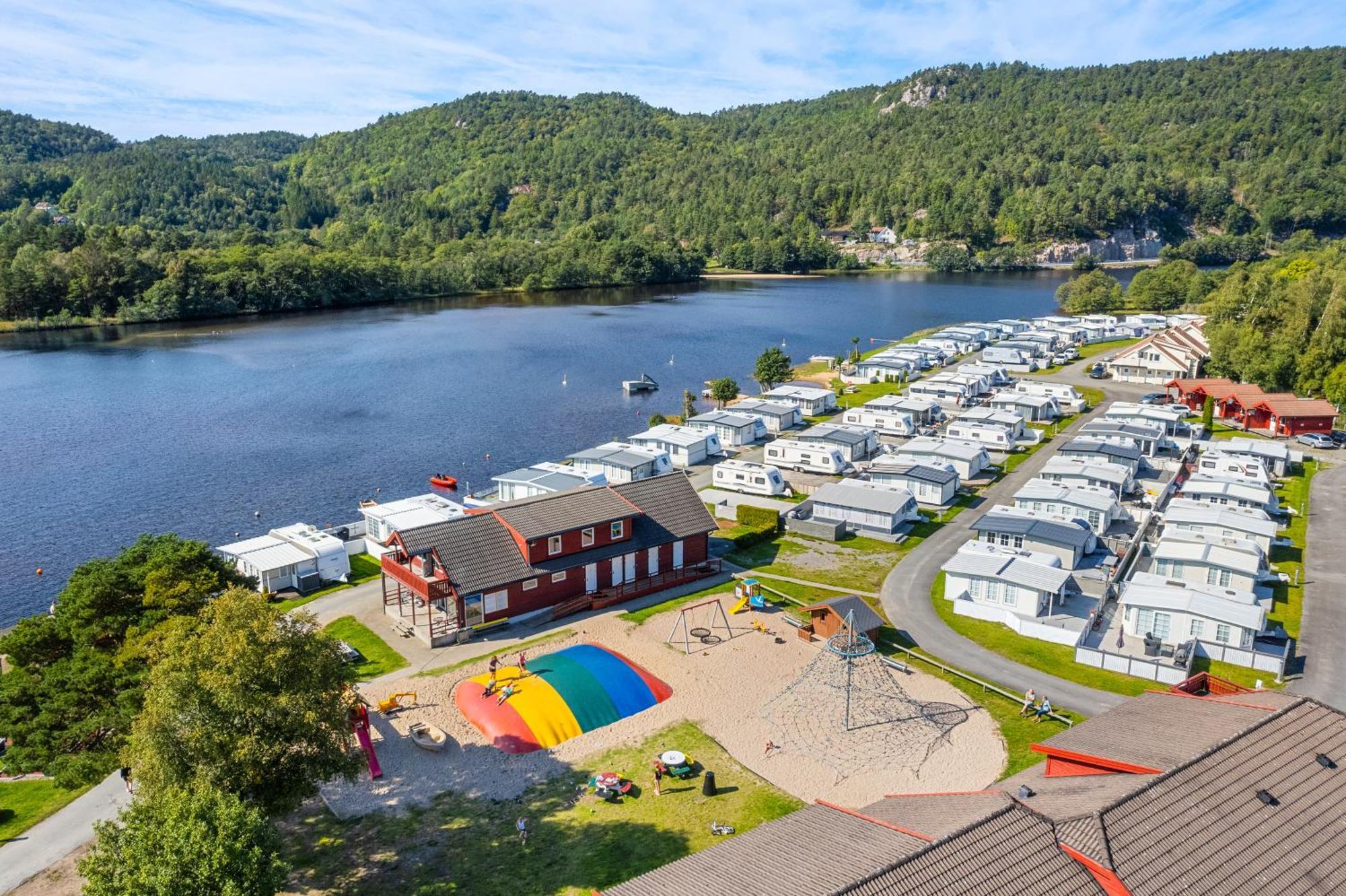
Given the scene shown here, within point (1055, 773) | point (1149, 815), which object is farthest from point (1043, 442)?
point (1149, 815)

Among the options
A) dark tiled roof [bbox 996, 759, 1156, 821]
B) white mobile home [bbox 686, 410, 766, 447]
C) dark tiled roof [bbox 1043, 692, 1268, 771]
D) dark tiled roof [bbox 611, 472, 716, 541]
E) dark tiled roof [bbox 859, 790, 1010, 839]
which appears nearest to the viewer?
dark tiled roof [bbox 859, 790, 1010, 839]

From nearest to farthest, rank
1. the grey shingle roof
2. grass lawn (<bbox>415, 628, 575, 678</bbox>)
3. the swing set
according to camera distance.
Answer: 1. grass lawn (<bbox>415, 628, 575, 678</bbox>)
2. the swing set
3. the grey shingle roof

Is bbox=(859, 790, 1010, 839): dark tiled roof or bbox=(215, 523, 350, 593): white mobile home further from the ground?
bbox=(859, 790, 1010, 839): dark tiled roof

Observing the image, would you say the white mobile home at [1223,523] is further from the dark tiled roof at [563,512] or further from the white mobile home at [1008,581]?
the dark tiled roof at [563,512]

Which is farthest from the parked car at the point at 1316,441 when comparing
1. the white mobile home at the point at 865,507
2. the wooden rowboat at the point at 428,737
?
the wooden rowboat at the point at 428,737

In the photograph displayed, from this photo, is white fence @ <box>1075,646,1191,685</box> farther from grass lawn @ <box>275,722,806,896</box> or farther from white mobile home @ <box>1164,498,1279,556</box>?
grass lawn @ <box>275,722,806,896</box>

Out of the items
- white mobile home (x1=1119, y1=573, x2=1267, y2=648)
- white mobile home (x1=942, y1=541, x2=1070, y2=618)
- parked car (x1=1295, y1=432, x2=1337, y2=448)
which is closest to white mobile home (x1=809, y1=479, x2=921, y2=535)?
white mobile home (x1=942, y1=541, x2=1070, y2=618)
